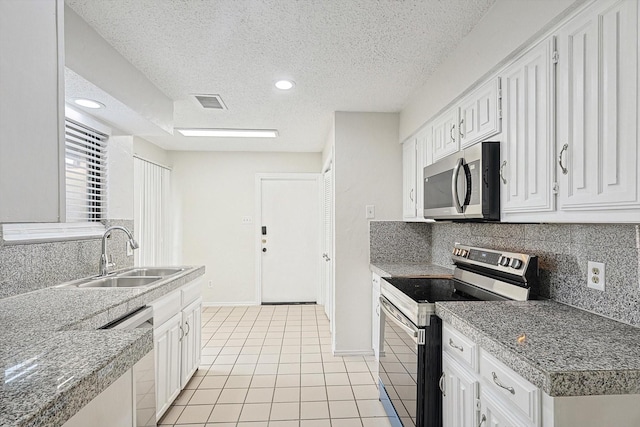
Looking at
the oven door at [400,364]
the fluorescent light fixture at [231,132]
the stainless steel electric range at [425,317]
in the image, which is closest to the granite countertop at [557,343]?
the stainless steel electric range at [425,317]

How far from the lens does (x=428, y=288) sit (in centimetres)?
232

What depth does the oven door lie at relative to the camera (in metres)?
1.69

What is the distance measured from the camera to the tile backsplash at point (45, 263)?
1.72 m

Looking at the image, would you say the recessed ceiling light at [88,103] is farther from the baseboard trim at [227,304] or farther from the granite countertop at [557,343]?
the baseboard trim at [227,304]

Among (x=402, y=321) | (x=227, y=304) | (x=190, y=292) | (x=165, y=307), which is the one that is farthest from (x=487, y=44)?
(x=227, y=304)

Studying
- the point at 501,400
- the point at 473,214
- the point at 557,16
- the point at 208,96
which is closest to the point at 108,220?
the point at 208,96

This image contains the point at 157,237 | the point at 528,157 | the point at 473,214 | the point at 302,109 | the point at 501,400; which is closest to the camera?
the point at 501,400

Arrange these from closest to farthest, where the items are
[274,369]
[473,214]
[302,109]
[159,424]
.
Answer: [473,214]
[159,424]
[274,369]
[302,109]

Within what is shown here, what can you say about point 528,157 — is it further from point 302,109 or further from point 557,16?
point 302,109

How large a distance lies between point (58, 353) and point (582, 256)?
1.95 m

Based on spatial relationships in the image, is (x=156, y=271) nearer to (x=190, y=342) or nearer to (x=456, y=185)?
(x=190, y=342)

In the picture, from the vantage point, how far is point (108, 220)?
8.89 feet

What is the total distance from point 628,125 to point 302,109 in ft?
8.28

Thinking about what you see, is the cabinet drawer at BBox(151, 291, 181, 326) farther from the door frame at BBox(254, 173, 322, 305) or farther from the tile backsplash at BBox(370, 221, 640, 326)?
the door frame at BBox(254, 173, 322, 305)
